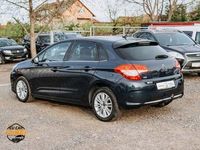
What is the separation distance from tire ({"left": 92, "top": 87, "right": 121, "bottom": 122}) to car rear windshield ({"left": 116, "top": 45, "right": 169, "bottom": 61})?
2.39 feet

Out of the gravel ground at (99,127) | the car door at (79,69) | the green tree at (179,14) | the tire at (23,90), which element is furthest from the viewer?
the green tree at (179,14)

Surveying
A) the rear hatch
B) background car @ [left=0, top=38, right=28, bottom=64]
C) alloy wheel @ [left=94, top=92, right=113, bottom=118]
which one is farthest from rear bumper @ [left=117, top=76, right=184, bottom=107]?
background car @ [left=0, top=38, right=28, bottom=64]

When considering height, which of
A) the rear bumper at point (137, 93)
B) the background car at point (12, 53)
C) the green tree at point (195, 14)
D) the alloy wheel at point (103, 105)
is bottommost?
the background car at point (12, 53)

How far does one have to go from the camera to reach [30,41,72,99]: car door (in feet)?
27.8

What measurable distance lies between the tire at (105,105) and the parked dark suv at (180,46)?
5.68 metres

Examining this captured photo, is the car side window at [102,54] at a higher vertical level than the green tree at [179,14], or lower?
lower

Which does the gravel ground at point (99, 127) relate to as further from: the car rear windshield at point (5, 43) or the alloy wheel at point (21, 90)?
the car rear windshield at point (5, 43)

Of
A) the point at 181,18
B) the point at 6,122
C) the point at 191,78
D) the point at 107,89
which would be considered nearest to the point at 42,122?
the point at 6,122

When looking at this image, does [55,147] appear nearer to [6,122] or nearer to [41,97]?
[6,122]

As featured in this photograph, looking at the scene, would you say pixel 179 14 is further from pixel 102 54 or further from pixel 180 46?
pixel 102 54

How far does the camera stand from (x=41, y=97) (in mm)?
9008

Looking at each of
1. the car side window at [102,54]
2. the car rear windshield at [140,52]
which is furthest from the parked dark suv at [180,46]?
the car side window at [102,54]

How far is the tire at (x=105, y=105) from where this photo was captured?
7242 millimetres

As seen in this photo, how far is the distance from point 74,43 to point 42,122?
1844 mm
